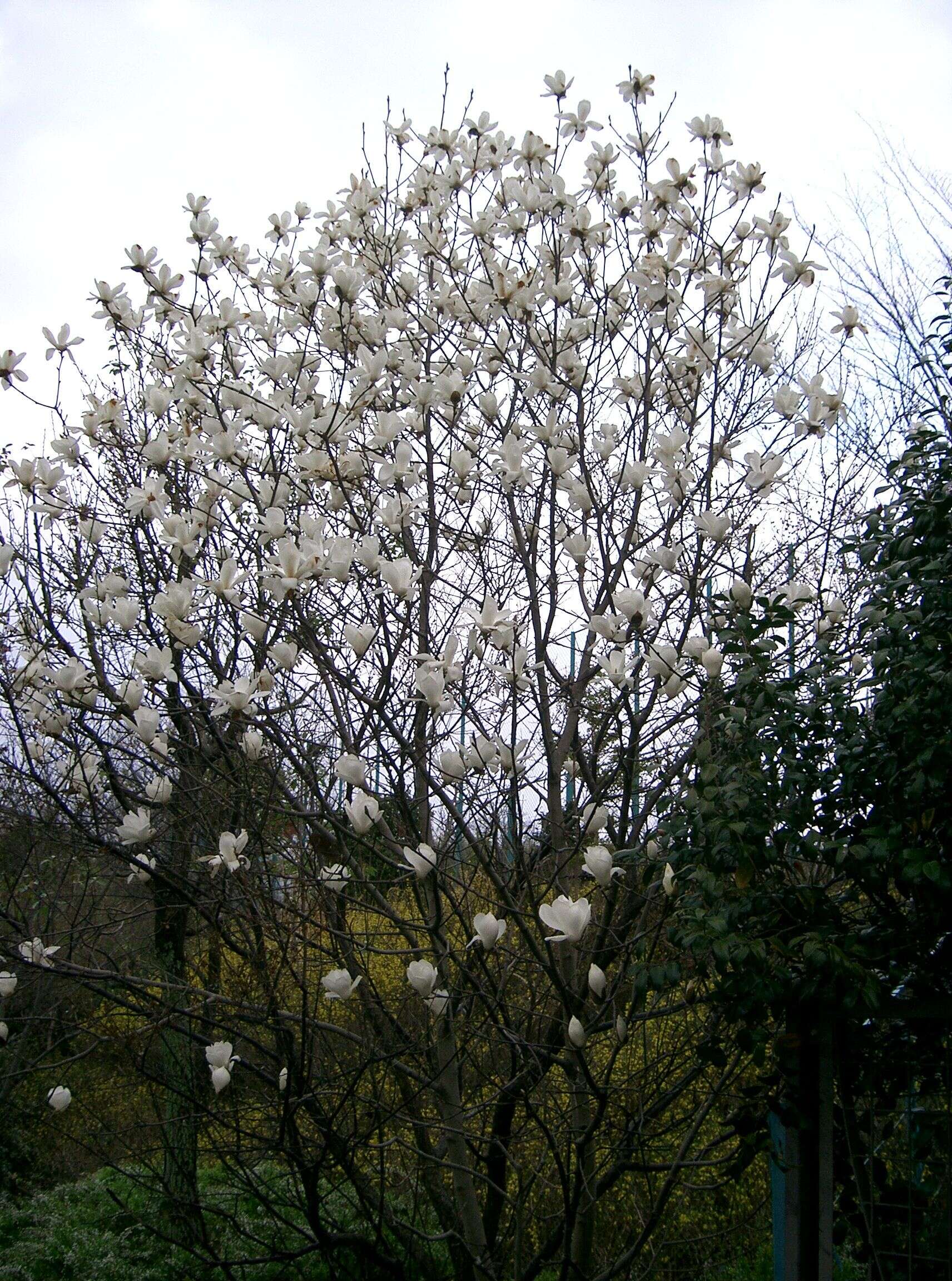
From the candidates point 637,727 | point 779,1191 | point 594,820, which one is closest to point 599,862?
point 594,820

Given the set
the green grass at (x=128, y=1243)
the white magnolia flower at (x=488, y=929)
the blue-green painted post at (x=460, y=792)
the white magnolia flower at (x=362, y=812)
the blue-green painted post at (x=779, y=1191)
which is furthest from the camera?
the green grass at (x=128, y=1243)

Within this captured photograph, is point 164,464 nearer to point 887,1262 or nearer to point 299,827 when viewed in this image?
point 299,827

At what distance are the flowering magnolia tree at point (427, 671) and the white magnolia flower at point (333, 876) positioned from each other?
0.03 meters

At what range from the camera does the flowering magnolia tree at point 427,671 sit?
8.93ft

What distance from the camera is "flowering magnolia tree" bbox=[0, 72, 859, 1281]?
272cm

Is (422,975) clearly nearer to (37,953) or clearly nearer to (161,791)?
(161,791)

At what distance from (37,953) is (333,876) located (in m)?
0.75

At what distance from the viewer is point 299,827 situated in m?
3.39

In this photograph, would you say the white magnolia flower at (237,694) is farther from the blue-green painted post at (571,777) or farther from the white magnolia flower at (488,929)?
the blue-green painted post at (571,777)

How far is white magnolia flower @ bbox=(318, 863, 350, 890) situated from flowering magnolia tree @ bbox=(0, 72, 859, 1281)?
0.03 m

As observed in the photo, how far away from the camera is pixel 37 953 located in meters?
2.75

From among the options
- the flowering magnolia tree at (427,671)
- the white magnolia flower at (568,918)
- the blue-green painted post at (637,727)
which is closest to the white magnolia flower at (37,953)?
the flowering magnolia tree at (427,671)

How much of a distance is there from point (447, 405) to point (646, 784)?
1340mm

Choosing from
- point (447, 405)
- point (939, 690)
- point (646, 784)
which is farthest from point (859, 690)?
point (447, 405)
